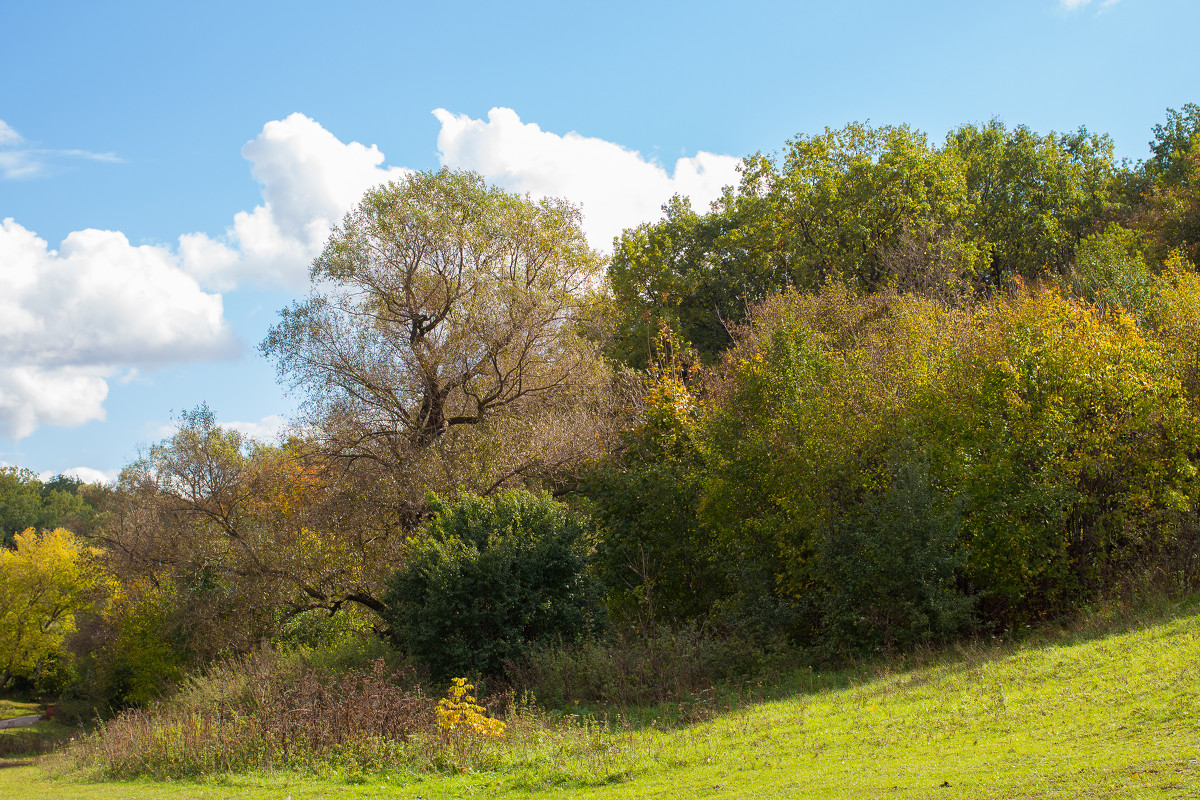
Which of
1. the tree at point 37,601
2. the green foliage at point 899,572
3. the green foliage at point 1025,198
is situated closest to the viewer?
the green foliage at point 899,572

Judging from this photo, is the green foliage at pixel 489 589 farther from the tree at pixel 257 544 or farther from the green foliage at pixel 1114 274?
the green foliage at pixel 1114 274

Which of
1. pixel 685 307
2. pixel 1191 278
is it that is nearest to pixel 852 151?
pixel 685 307

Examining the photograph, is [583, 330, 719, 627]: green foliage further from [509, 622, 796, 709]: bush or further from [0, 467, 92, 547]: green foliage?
[0, 467, 92, 547]: green foliage

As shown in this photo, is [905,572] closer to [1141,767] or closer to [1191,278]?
[1141,767]

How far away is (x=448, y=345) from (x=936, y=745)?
17088 mm

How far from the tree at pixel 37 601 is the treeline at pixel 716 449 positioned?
15860mm

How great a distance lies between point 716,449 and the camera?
787 inches

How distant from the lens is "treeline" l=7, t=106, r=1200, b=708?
1540 cm

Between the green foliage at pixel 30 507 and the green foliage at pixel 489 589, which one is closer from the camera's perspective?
the green foliage at pixel 489 589

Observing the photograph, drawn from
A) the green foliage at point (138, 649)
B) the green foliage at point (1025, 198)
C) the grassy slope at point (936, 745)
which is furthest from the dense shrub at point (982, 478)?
the green foliage at point (138, 649)

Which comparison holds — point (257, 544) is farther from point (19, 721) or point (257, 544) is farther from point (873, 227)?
point (19, 721)

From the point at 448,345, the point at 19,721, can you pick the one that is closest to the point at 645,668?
the point at 448,345

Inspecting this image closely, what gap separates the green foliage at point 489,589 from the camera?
50.3 ft

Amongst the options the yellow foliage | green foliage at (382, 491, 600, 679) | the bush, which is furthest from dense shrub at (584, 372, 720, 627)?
the yellow foliage
